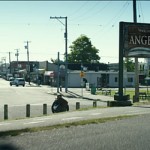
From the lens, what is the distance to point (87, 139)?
10.6 meters

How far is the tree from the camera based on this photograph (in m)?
129

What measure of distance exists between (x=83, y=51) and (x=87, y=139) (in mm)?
119609

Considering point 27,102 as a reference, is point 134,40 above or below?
above

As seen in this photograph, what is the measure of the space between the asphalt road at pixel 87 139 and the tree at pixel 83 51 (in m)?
116

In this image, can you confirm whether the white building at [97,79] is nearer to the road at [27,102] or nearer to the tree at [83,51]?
the road at [27,102]

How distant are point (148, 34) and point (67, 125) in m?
17.1

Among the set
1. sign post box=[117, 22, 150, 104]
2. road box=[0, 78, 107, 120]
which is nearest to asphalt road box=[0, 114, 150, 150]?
road box=[0, 78, 107, 120]

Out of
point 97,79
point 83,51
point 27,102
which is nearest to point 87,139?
point 27,102

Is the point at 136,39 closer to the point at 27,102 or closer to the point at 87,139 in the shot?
the point at 27,102

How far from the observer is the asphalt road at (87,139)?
966 cm

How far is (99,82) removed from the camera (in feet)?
289

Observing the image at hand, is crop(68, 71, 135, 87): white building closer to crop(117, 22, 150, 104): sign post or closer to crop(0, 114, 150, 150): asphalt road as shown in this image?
crop(117, 22, 150, 104): sign post

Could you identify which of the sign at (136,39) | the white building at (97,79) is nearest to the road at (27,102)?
the sign at (136,39)

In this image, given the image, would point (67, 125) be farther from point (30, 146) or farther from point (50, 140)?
point (30, 146)
